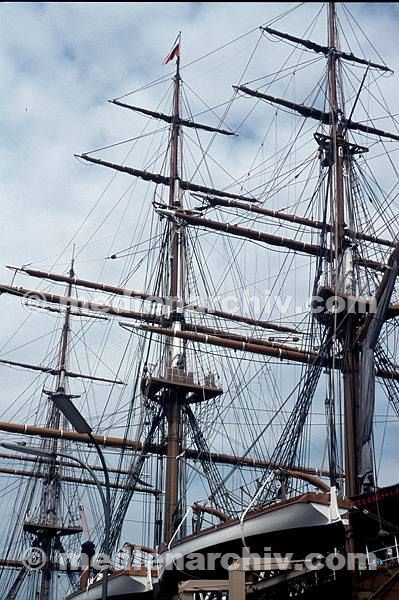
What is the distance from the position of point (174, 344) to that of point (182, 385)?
6.17 ft

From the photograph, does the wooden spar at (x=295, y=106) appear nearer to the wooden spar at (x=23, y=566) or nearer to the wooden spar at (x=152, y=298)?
the wooden spar at (x=152, y=298)

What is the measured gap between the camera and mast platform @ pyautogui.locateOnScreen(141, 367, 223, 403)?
31031 millimetres

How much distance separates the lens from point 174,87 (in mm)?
38812

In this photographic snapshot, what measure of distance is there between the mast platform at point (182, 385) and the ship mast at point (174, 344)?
28 centimetres

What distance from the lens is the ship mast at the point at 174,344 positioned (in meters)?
30.1

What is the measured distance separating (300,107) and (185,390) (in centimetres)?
1138

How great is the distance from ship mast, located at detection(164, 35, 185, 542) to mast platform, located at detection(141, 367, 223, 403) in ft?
0.93

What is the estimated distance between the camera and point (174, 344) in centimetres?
3222

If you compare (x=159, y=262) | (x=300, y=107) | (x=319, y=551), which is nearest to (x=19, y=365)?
(x=159, y=262)

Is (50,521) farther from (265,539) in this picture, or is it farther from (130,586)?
(265,539)

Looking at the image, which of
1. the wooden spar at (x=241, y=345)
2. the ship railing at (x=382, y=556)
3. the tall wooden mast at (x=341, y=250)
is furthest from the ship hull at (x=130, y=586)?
the wooden spar at (x=241, y=345)

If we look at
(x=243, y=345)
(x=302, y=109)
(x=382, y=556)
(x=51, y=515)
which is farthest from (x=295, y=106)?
(x=51, y=515)

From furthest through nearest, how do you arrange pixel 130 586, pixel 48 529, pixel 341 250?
pixel 48 529 < pixel 341 250 < pixel 130 586

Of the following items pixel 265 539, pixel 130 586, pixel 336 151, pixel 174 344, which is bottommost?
pixel 130 586
